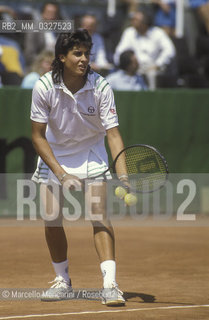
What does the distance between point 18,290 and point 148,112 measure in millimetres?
5089

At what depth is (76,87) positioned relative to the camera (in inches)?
220

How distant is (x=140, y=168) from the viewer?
18.2 ft

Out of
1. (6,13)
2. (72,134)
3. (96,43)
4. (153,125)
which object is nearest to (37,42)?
(6,13)

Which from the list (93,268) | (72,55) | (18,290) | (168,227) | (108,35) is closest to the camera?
(72,55)

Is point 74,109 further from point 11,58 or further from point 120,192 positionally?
point 11,58

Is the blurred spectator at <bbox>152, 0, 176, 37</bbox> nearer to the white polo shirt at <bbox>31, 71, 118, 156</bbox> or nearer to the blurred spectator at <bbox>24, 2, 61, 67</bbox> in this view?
the blurred spectator at <bbox>24, 2, 61, 67</bbox>

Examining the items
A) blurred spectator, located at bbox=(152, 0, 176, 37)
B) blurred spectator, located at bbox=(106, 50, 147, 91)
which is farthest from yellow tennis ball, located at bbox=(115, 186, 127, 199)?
blurred spectator, located at bbox=(152, 0, 176, 37)

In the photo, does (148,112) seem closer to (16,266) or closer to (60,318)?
(16,266)

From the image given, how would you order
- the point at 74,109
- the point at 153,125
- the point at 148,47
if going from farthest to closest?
the point at 148,47 → the point at 153,125 → the point at 74,109

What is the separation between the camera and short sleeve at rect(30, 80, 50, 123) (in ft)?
18.1

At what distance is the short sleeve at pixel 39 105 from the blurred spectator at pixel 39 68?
477cm

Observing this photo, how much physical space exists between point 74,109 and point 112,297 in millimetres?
1365

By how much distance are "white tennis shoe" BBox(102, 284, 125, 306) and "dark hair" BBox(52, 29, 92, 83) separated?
1.52 m

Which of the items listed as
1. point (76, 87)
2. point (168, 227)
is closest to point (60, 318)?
point (76, 87)
